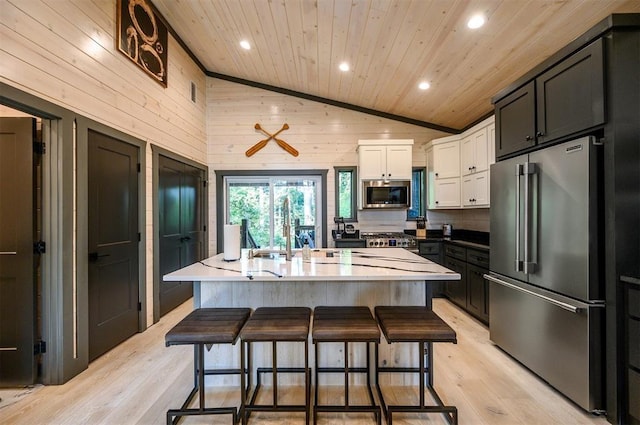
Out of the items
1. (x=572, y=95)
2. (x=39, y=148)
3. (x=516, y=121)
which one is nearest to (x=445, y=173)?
(x=516, y=121)

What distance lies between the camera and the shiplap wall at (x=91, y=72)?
2.07 m

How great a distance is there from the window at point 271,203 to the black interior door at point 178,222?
1.53ft

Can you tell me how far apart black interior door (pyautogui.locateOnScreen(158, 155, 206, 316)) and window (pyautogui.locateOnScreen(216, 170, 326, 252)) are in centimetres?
47

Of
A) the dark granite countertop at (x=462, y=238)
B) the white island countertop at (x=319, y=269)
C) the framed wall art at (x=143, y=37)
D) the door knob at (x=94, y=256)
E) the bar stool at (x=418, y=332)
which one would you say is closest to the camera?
the bar stool at (x=418, y=332)

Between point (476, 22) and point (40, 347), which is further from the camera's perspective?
point (476, 22)

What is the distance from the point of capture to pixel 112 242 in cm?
299

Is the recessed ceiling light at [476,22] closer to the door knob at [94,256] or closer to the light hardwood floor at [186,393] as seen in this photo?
the light hardwood floor at [186,393]

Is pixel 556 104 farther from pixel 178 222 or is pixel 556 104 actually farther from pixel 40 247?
pixel 178 222

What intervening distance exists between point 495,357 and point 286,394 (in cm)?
195

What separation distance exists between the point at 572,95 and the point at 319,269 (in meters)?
2.11

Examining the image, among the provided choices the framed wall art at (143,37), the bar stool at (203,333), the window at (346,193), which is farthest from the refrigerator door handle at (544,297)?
the framed wall art at (143,37)

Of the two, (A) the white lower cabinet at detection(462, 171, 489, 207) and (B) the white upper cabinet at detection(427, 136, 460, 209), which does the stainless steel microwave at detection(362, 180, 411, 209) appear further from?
(A) the white lower cabinet at detection(462, 171, 489, 207)

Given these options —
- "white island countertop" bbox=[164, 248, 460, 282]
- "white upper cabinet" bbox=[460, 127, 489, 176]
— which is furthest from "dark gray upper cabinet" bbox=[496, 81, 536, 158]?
"white island countertop" bbox=[164, 248, 460, 282]

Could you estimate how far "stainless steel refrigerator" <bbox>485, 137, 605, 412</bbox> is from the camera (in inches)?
75.8
